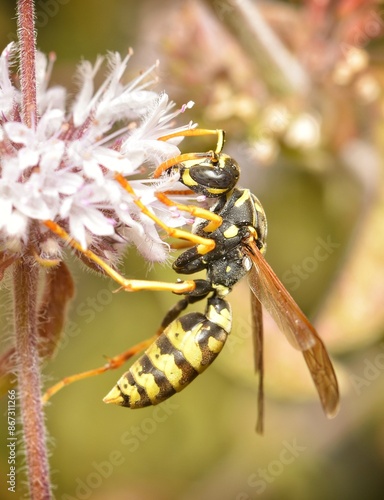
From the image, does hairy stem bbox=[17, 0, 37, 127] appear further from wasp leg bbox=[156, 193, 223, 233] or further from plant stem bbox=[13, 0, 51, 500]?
wasp leg bbox=[156, 193, 223, 233]

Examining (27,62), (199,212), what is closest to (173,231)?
(199,212)

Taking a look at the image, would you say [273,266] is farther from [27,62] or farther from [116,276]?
[27,62]

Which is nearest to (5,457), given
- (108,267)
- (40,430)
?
(40,430)

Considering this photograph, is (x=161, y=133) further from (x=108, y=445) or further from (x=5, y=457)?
(x=108, y=445)


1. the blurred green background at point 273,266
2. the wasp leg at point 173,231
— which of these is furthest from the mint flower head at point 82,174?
the blurred green background at point 273,266

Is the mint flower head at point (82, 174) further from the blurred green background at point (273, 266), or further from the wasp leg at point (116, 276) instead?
the blurred green background at point (273, 266)
